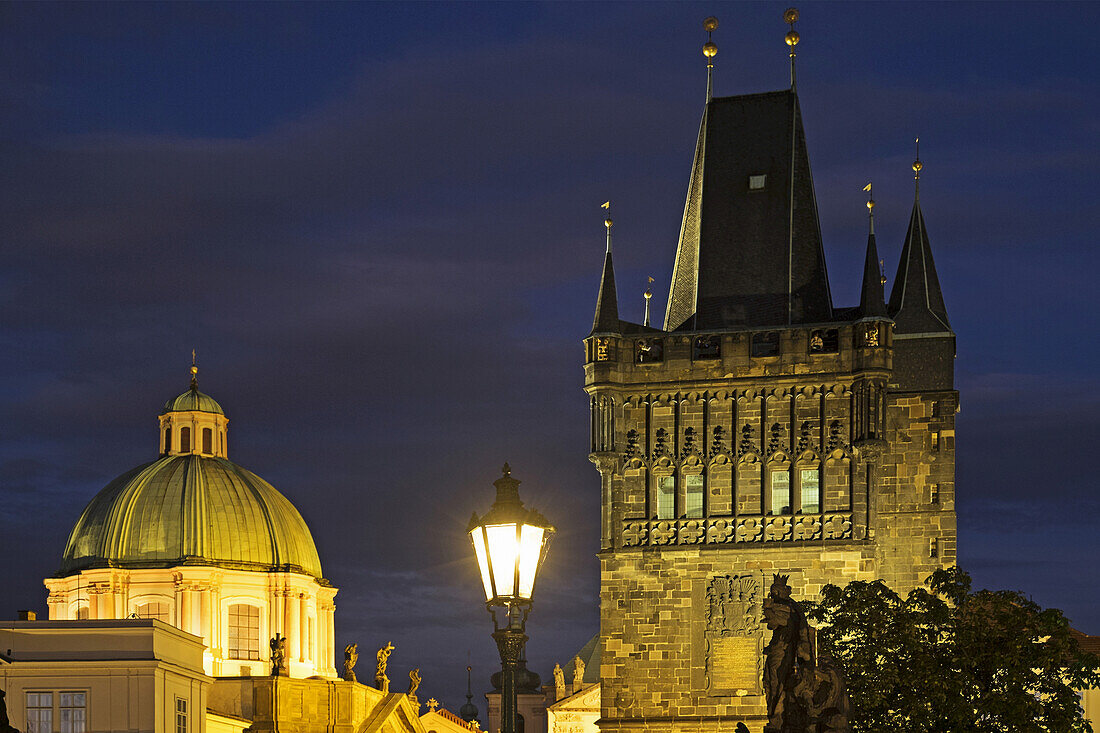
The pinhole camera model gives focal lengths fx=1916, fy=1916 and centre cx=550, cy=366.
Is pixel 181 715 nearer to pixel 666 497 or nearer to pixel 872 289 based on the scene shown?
pixel 666 497

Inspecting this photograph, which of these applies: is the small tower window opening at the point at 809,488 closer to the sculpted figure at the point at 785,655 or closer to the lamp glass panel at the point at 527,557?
the sculpted figure at the point at 785,655

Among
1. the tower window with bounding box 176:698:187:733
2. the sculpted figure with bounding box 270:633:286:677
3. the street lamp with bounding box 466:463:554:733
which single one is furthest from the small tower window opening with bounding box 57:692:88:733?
the street lamp with bounding box 466:463:554:733

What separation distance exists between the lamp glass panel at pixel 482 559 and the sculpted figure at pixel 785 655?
2914mm

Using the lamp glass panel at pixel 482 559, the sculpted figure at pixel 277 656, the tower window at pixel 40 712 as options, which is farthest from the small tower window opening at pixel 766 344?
the lamp glass panel at pixel 482 559

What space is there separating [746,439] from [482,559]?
46080mm

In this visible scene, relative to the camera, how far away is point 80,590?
87.8 m

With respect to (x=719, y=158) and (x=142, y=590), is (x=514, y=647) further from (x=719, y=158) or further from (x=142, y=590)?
(x=142, y=590)

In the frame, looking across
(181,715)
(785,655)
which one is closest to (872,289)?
(181,715)

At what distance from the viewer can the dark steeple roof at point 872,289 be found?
6488 centimetres

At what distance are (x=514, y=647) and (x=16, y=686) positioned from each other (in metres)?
49.5

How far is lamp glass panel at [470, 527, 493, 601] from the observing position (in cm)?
1867

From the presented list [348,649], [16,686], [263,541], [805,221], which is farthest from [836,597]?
[263,541]

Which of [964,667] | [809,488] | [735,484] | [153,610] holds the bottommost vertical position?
[964,667]

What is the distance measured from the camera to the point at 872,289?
6544 cm
